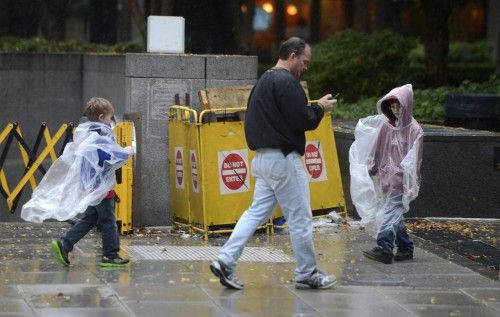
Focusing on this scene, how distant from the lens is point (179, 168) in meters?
12.0

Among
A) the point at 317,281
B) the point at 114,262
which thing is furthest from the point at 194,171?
the point at 317,281

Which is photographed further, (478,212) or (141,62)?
(478,212)

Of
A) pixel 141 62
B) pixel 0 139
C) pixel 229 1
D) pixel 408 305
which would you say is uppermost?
pixel 229 1

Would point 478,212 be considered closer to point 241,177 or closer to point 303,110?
point 241,177

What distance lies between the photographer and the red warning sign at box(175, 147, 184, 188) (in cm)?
1194

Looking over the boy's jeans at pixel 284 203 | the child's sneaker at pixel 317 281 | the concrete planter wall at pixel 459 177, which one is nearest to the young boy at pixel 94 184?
the boy's jeans at pixel 284 203

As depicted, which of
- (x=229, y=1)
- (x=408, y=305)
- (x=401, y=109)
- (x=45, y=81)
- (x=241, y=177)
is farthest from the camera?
(x=229, y=1)

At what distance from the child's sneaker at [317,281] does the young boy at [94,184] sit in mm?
1657

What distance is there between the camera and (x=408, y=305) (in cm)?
841

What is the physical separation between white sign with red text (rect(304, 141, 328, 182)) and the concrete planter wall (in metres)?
0.86

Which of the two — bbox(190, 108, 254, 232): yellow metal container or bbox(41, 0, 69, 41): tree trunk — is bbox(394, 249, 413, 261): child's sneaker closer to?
bbox(190, 108, 254, 232): yellow metal container

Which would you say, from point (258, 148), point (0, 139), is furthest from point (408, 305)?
point (0, 139)

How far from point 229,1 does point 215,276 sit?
1466 centimetres

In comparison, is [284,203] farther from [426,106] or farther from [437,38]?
[437,38]
